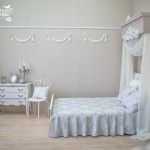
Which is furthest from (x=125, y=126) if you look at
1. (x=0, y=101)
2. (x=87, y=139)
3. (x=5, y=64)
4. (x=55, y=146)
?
(x=5, y=64)

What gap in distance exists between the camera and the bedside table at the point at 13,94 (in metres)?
5.93

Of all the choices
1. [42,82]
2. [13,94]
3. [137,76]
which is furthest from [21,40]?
[137,76]

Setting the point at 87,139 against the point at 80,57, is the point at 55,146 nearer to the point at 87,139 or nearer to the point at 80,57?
the point at 87,139

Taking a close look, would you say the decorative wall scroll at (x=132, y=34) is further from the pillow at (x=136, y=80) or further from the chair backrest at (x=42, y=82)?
the chair backrest at (x=42, y=82)

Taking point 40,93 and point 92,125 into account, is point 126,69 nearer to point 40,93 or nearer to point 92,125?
point 92,125

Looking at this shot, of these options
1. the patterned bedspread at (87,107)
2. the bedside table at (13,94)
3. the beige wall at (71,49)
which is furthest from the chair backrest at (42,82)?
the patterned bedspread at (87,107)

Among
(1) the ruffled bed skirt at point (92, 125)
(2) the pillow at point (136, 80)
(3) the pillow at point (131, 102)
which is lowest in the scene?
(1) the ruffled bed skirt at point (92, 125)

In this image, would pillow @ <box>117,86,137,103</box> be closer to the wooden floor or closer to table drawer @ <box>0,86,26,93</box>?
the wooden floor

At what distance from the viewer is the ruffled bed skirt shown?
173 inches

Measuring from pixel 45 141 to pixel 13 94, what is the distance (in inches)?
81.5

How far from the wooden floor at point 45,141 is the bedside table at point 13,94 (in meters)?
0.96

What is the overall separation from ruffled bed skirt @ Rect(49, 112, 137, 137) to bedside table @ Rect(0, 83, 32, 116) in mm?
1758

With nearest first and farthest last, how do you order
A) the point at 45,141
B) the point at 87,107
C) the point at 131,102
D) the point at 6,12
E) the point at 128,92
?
the point at 45,141 → the point at 131,102 → the point at 87,107 → the point at 128,92 → the point at 6,12

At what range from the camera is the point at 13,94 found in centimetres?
593
